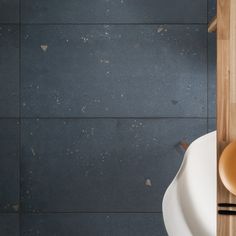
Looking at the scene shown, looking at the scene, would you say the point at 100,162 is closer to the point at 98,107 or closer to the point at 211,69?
the point at 98,107

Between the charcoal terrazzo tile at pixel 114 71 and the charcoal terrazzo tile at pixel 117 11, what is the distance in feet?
0.13

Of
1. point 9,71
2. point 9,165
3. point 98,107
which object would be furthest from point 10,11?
point 9,165

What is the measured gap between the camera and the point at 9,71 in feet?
6.17

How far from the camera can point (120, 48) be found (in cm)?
186

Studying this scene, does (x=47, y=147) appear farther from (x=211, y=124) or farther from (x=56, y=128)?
(x=211, y=124)

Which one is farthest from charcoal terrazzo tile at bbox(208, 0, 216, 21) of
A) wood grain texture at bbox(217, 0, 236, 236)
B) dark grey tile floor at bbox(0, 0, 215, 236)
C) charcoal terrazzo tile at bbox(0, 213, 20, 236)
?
charcoal terrazzo tile at bbox(0, 213, 20, 236)

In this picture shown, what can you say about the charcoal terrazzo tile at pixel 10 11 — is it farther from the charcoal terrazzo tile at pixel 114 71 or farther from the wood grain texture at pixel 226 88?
the wood grain texture at pixel 226 88

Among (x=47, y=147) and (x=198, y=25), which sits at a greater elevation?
(x=198, y=25)

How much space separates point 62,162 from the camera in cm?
188

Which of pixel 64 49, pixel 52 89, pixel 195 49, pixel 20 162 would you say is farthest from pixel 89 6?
pixel 20 162

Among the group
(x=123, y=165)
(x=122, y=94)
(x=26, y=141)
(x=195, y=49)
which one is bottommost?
(x=123, y=165)

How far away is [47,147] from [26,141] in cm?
11

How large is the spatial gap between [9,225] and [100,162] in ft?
1.83

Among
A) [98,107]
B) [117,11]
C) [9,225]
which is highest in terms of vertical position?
[117,11]
